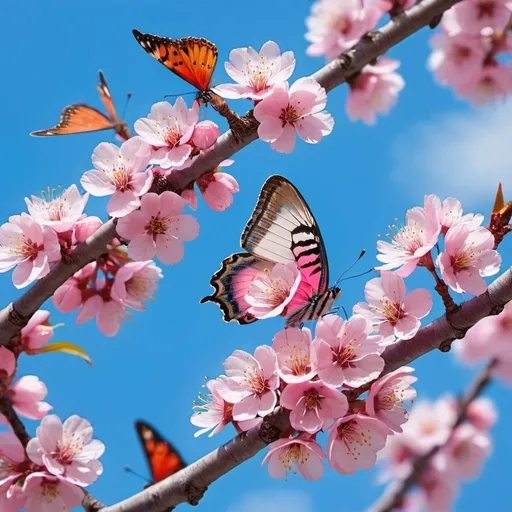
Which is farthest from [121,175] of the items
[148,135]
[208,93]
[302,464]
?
[302,464]

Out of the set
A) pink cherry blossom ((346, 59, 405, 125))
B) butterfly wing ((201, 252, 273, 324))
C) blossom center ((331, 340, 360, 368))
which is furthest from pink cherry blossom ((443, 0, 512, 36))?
blossom center ((331, 340, 360, 368))

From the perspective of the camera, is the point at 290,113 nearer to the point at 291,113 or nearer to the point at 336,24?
the point at 291,113

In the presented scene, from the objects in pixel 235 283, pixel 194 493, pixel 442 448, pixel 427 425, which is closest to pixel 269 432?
pixel 194 493

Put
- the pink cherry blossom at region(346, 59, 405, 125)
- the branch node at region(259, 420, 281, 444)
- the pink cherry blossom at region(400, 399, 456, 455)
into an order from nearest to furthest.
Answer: the branch node at region(259, 420, 281, 444) → the pink cherry blossom at region(346, 59, 405, 125) → the pink cherry blossom at region(400, 399, 456, 455)

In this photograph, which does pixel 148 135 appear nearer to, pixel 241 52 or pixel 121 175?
pixel 121 175

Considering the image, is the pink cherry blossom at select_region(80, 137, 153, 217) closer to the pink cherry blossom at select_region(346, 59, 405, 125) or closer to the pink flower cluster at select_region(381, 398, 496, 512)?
the pink cherry blossom at select_region(346, 59, 405, 125)

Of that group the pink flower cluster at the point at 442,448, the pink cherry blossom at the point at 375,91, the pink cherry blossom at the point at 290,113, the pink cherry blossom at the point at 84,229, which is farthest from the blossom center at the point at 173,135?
the pink flower cluster at the point at 442,448

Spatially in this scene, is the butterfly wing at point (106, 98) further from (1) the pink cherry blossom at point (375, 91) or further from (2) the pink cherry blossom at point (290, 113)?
(2) the pink cherry blossom at point (290, 113)
